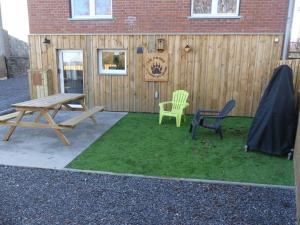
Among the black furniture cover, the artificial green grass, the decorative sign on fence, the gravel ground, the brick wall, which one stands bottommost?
the gravel ground

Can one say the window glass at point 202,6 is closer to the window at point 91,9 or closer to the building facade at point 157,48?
the building facade at point 157,48

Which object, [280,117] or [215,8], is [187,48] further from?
[280,117]

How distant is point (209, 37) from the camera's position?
791 cm

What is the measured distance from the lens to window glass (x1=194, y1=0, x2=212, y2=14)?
8055 mm

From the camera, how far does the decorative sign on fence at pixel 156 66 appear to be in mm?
8188

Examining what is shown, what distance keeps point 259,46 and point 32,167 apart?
21.0 feet

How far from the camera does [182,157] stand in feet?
16.6

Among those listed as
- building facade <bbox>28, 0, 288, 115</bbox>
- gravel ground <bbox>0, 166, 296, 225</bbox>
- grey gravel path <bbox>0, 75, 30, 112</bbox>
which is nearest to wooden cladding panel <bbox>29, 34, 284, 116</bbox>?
building facade <bbox>28, 0, 288, 115</bbox>

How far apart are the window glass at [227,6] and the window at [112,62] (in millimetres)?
3093

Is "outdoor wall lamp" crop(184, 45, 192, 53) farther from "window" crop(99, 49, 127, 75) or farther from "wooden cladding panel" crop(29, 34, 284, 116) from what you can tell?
"window" crop(99, 49, 127, 75)

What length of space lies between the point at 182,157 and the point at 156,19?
473 centimetres

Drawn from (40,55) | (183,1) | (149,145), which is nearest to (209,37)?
(183,1)

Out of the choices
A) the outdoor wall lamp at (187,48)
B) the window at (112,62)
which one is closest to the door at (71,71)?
the window at (112,62)

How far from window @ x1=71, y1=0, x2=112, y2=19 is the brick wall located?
21 cm
